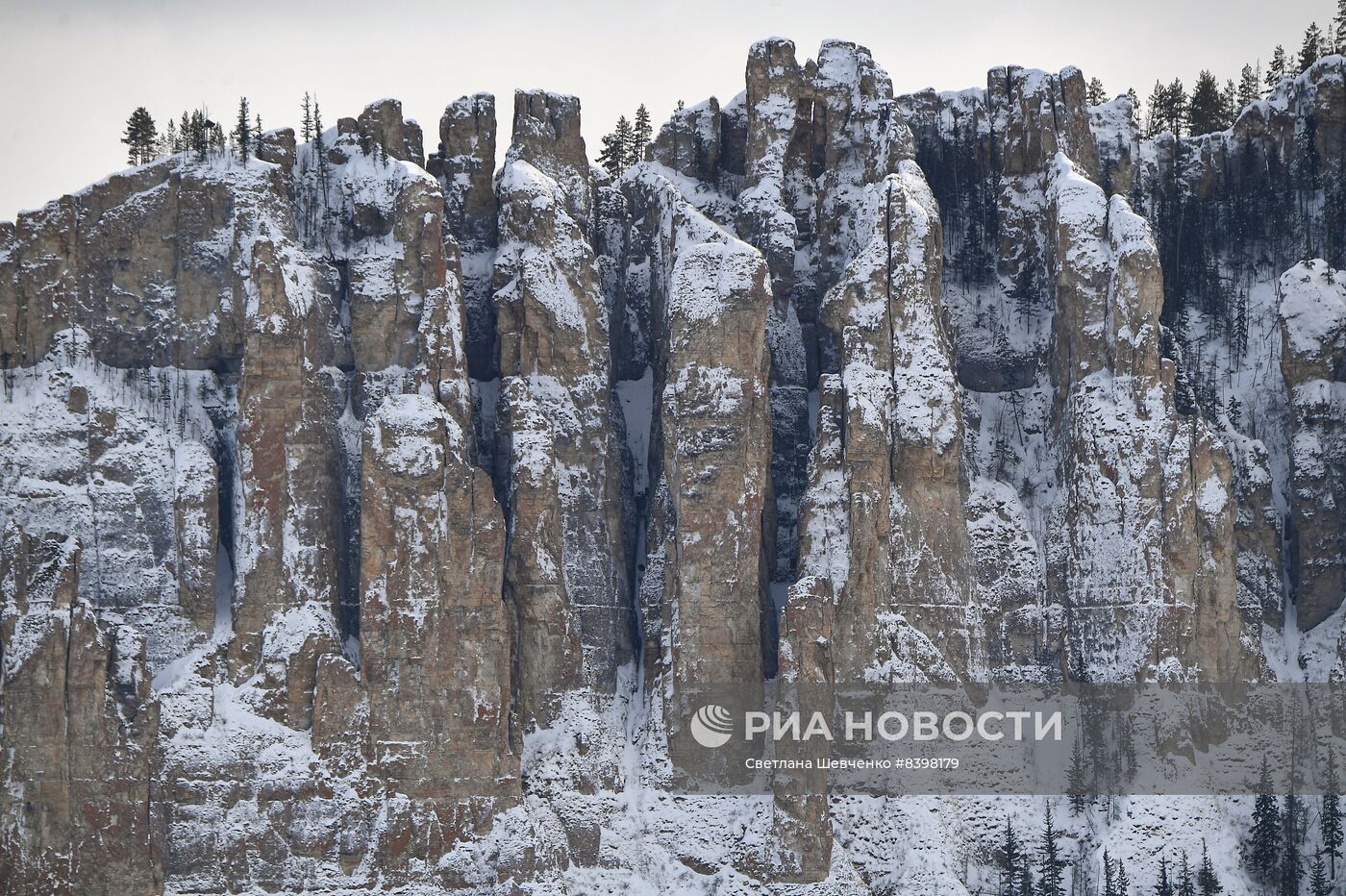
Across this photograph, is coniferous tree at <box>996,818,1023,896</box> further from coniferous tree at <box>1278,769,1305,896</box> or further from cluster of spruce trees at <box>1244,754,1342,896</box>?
coniferous tree at <box>1278,769,1305,896</box>

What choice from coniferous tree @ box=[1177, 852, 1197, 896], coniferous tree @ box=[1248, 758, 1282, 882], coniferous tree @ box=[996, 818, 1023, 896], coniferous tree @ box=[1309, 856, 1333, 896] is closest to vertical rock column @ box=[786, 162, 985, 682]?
coniferous tree @ box=[996, 818, 1023, 896]

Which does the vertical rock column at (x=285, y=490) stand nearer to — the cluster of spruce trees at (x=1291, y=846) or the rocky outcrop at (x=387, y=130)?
the rocky outcrop at (x=387, y=130)

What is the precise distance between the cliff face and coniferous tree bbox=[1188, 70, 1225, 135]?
25.9 metres

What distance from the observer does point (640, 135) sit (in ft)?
543

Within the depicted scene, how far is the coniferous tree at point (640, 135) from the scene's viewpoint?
538 ft

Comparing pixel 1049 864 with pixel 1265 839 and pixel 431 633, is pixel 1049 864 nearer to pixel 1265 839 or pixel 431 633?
pixel 1265 839

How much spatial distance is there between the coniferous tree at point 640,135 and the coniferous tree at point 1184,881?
182ft

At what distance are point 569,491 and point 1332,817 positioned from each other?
120 ft

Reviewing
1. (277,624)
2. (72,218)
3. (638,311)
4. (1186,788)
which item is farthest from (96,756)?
(1186,788)

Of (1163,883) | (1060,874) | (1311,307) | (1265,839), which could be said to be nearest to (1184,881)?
(1163,883)

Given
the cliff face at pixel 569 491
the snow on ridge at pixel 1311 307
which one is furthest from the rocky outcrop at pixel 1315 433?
the cliff face at pixel 569 491

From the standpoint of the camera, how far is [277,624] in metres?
125

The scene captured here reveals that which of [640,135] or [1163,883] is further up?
[640,135]

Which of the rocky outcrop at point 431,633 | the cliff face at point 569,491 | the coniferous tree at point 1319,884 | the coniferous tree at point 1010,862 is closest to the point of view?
the cliff face at point 569,491
